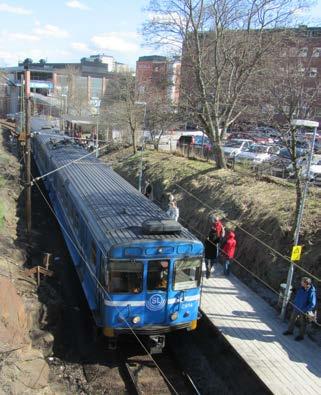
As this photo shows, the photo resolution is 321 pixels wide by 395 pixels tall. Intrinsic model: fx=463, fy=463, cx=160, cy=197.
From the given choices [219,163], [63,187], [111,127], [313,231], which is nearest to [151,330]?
[313,231]

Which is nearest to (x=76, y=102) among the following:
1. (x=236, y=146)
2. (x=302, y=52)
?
(x=236, y=146)

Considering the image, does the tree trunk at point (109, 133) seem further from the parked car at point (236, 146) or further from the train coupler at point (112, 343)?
the train coupler at point (112, 343)

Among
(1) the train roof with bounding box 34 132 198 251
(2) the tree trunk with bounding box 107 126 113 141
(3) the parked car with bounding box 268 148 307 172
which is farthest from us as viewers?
(2) the tree trunk with bounding box 107 126 113 141

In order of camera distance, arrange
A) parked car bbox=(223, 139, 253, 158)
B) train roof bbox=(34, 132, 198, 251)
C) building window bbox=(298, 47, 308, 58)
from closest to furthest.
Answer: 1. train roof bbox=(34, 132, 198, 251)
2. building window bbox=(298, 47, 308, 58)
3. parked car bbox=(223, 139, 253, 158)

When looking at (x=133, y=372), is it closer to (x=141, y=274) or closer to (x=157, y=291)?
(x=157, y=291)

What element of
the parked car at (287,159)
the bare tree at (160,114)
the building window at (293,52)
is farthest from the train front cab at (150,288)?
the bare tree at (160,114)

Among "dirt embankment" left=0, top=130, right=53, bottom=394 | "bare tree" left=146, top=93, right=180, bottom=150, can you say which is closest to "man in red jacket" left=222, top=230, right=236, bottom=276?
"dirt embankment" left=0, top=130, right=53, bottom=394

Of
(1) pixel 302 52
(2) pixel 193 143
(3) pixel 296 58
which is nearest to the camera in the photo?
(3) pixel 296 58

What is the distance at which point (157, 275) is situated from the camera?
32.7 ft

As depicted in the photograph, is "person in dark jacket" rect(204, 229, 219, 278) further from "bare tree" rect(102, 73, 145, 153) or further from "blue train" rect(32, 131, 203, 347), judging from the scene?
"bare tree" rect(102, 73, 145, 153)

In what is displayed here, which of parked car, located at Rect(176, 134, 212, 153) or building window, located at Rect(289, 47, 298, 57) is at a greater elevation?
building window, located at Rect(289, 47, 298, 57)

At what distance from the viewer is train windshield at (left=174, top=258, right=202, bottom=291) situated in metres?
10.1

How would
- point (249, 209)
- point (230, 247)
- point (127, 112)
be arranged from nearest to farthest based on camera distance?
point (230, 247) → point (249, 209) → point (127, 112)

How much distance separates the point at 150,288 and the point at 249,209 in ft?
25.6
